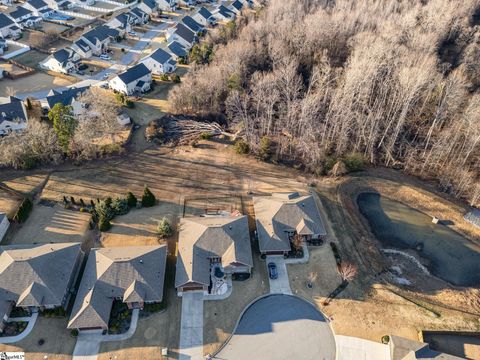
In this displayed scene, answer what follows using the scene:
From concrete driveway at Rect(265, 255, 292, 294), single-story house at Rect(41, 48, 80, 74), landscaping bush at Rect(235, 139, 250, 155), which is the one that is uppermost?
single-story house at Rect(41, 48, 80, 74)

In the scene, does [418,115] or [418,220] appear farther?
[418,115]

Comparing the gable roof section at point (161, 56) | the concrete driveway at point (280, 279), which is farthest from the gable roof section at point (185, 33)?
the concrete driveway at point (280, 279)

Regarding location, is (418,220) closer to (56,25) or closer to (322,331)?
(322,331)

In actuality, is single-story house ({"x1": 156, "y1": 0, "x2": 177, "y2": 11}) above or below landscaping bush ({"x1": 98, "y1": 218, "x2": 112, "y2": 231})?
above

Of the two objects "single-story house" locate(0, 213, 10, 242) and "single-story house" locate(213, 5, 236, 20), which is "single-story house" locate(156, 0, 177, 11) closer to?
"single-story house" locate(213, 5, 236, 20)

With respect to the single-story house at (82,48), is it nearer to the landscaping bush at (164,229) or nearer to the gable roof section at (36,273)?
the gable roof section at (36,273)

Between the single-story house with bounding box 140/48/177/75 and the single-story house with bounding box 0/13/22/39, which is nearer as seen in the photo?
the single-story house with bounding box 140/48/177/75

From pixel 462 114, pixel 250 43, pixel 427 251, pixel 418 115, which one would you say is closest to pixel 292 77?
pixel 250 43

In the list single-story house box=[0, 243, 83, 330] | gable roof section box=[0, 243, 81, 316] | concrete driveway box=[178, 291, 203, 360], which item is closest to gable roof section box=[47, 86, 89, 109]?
single-story house box=[0, 243, 83, 330]
